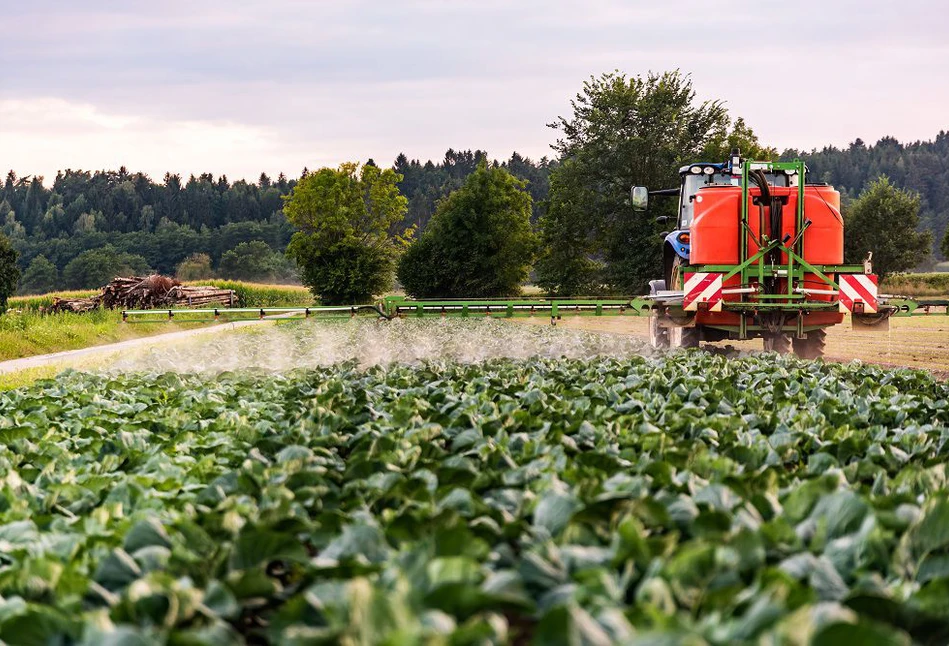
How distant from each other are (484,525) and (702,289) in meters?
12.4

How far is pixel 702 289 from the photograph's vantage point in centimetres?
1487

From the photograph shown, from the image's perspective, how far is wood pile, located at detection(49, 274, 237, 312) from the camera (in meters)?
46.3

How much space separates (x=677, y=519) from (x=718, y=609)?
82 cm

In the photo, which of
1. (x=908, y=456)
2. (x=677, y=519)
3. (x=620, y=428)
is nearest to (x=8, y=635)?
(x=677, y=519)

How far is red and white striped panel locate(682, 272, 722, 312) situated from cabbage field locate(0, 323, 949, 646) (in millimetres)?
7968

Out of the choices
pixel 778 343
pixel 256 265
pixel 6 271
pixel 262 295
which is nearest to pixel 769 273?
pixel 778 343

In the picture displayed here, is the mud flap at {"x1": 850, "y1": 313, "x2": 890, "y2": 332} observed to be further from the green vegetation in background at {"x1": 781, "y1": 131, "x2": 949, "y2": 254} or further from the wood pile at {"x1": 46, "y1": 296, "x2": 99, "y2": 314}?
the green vegetation in background at {"x1": 781, "y1": 131, "x2": 949, "y2": 254}

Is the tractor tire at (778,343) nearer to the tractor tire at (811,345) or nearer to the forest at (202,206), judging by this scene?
the tractor tire at (811,345)

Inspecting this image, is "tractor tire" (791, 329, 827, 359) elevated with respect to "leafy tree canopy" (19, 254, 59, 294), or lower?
lower

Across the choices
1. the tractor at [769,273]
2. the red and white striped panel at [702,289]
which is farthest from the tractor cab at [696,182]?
the red and white striped panel at [702,289]

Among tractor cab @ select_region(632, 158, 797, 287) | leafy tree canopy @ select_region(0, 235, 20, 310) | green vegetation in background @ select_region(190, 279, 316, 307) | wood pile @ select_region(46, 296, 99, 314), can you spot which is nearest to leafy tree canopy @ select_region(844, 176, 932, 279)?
green vegetation in background @ select_region(190, 279, 316, 307)

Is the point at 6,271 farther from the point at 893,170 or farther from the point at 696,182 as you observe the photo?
the point at 893,170

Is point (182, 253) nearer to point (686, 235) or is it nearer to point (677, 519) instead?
point (686, 235)

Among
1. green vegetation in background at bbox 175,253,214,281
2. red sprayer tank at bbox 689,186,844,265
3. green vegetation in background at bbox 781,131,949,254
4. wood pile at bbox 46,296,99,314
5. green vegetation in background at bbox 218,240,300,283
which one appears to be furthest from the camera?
green vegetation in background at bbox 781,131,949,254
